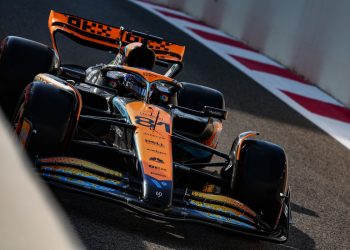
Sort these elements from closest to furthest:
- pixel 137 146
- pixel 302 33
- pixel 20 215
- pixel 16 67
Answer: pixel 20 215
pixel 137 146
pixel 16 67
pixel 302 33

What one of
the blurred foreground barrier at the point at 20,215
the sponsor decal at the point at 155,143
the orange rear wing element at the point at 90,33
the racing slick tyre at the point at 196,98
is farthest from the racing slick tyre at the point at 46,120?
the orange rear wing element at the point at 90,33

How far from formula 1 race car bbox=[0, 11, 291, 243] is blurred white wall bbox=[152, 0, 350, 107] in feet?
15.6

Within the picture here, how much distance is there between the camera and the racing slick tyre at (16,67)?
23.2ft

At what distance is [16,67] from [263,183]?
7.48 ft

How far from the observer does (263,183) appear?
6113 mm

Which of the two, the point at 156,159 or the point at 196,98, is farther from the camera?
the point at 196,98

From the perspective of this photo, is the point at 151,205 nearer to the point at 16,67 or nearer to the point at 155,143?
the point at 155,143

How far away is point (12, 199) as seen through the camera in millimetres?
3568

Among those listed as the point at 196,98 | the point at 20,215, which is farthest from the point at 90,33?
the point at 20,215

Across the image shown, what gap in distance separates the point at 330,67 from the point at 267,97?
1.07 metres

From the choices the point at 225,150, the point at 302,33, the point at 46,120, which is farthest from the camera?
the point at 302,33

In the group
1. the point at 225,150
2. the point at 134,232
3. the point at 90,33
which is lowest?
the point at 225,150

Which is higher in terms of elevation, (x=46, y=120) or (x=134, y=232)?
(x=46, y=120)

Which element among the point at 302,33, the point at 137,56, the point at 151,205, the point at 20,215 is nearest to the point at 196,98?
the point at 137,56
